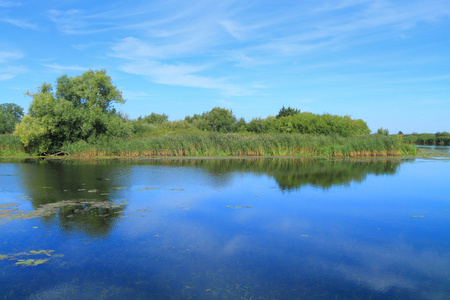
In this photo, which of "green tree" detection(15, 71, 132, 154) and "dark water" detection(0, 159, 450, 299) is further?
"green tree" detection(15, 71, 132, 154)

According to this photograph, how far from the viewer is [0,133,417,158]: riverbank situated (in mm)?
26172

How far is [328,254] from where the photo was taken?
18.6 ft

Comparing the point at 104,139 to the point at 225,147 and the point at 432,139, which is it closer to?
the point at 225,147

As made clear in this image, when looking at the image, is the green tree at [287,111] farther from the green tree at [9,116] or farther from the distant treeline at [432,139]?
the green tree at [9,116]

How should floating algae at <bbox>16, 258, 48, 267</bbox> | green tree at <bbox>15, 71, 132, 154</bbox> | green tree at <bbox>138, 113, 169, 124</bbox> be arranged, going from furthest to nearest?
green tree at <bbox>138, 113, 169, 124</bbox> → green tree at <bbox>15, 71, 132, 154</bbox> → floating algae at <bbox>16, 258, 48, 267</bbox>

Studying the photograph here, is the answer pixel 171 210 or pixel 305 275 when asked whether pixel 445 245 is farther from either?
pixel 171 210

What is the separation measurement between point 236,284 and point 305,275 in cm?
99

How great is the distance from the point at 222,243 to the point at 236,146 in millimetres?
20991

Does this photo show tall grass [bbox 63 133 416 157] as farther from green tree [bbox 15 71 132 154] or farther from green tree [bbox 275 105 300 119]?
green tree [bbox 275 105 300 119]

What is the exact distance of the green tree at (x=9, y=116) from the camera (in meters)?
67.2

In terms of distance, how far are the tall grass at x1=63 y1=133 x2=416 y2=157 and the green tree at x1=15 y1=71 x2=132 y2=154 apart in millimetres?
1075

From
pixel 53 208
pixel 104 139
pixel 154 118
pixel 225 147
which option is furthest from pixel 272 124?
pixel 53 208

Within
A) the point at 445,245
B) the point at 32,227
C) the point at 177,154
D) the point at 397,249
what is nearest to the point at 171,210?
the point at 32,227

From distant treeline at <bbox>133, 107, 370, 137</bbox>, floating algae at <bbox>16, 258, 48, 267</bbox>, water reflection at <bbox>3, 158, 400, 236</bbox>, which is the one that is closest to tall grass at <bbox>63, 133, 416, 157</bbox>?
distant treeline at <bbox>133, 107, 370, 137</bbox>
